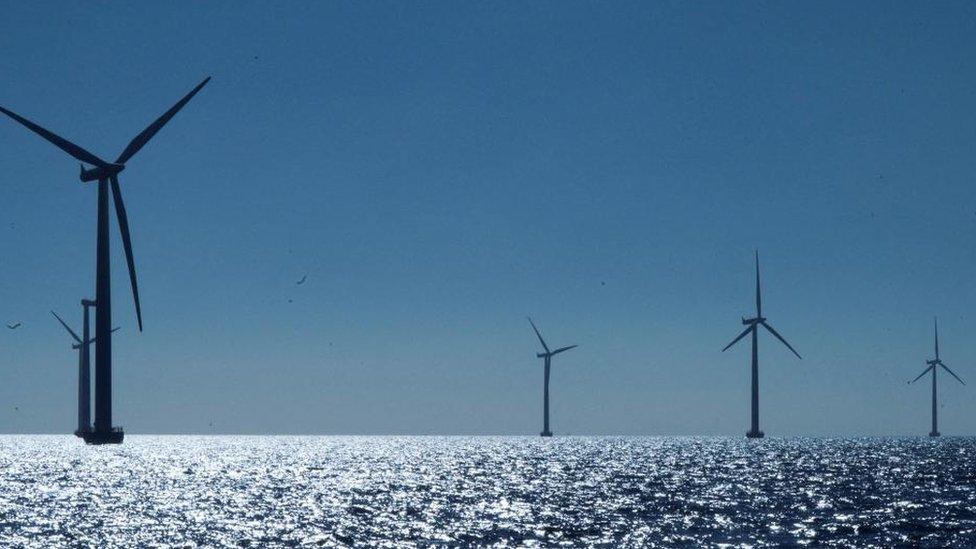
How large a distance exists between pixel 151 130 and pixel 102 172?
485 inches

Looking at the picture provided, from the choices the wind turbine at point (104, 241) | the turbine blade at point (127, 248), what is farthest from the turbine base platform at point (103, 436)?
the turbine blade at point (127, 248)

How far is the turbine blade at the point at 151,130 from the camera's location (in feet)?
448

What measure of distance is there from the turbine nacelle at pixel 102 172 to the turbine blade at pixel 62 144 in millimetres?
774

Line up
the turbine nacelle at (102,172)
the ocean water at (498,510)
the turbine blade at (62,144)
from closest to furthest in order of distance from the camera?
1. the ocean water at (498,510)
2. the turbine blade at (62,144)
3. the turbine nacelle at (102,172)

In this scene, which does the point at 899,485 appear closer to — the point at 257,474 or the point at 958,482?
the point at 958,482

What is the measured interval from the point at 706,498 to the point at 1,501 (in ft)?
176

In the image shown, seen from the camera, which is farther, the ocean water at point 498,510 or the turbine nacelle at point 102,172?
the turbine nacelle at point 102,172

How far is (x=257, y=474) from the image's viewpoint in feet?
429

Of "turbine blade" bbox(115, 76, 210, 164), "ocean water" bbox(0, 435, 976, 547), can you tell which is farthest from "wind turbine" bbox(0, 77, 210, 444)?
"ocean water" bbox(0, 435, 976, 547)

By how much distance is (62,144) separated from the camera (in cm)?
13938

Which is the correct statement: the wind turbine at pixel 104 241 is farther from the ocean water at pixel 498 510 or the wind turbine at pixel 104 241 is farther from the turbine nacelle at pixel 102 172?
the ocean water at pixel 498 510

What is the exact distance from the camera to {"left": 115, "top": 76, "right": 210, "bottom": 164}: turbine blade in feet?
448

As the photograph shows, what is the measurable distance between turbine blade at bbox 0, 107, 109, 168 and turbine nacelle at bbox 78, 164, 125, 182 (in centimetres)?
77

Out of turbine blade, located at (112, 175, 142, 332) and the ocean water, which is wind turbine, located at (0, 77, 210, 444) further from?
the ocean water
